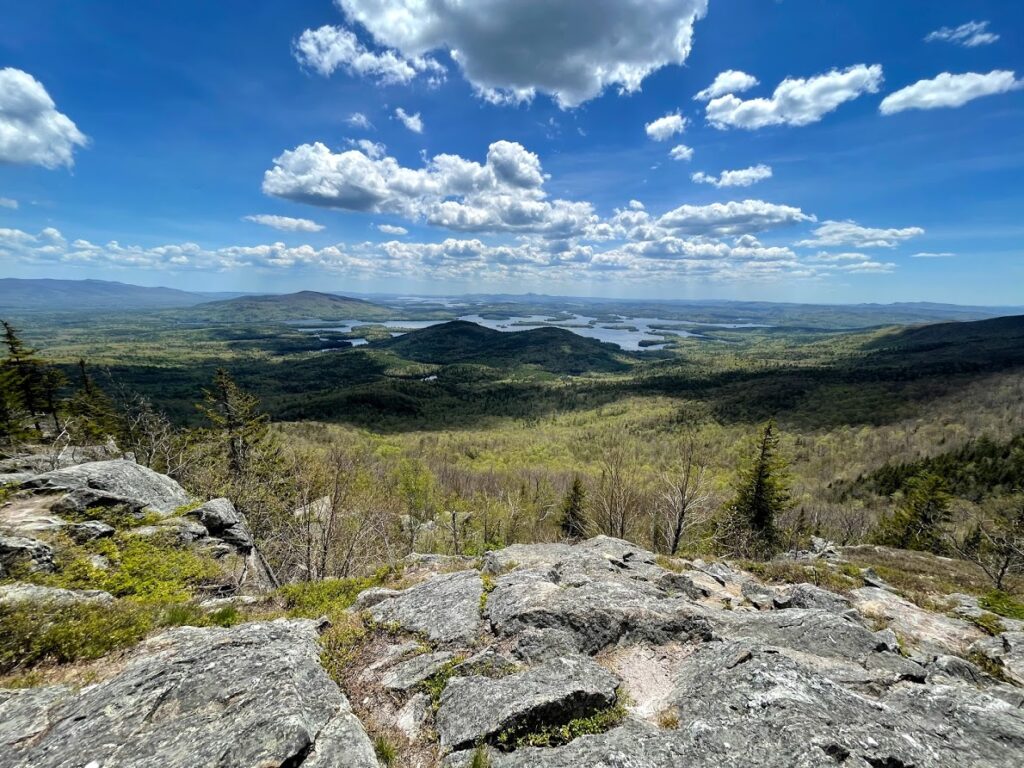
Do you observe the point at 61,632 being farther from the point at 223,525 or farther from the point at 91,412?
the point at 91,412

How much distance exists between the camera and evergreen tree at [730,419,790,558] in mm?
35594

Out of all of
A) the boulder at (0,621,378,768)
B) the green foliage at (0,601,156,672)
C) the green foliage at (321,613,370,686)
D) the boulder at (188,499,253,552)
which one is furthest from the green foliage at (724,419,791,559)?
the green foliage at (0,601,156,672)

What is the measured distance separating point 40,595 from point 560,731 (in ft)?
38.4

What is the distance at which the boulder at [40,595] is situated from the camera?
8.95 m

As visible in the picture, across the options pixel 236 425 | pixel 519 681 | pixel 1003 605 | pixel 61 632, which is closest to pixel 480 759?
pixel 519 681

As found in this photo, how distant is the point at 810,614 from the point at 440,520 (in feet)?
124

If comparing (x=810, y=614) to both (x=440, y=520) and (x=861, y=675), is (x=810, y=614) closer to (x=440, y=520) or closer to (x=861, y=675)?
(x=861, y=675)

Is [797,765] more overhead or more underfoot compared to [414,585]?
more overhead

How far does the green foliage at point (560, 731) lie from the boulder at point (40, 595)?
1001cm

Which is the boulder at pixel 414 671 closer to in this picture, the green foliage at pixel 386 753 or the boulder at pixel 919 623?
the green foliage at pixel 386 753

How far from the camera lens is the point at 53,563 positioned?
11086mm

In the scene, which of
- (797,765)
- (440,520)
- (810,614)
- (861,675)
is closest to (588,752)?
(797,765)

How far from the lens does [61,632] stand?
8.05 metres

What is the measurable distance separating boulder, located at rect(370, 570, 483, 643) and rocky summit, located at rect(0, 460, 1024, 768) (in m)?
0.06
